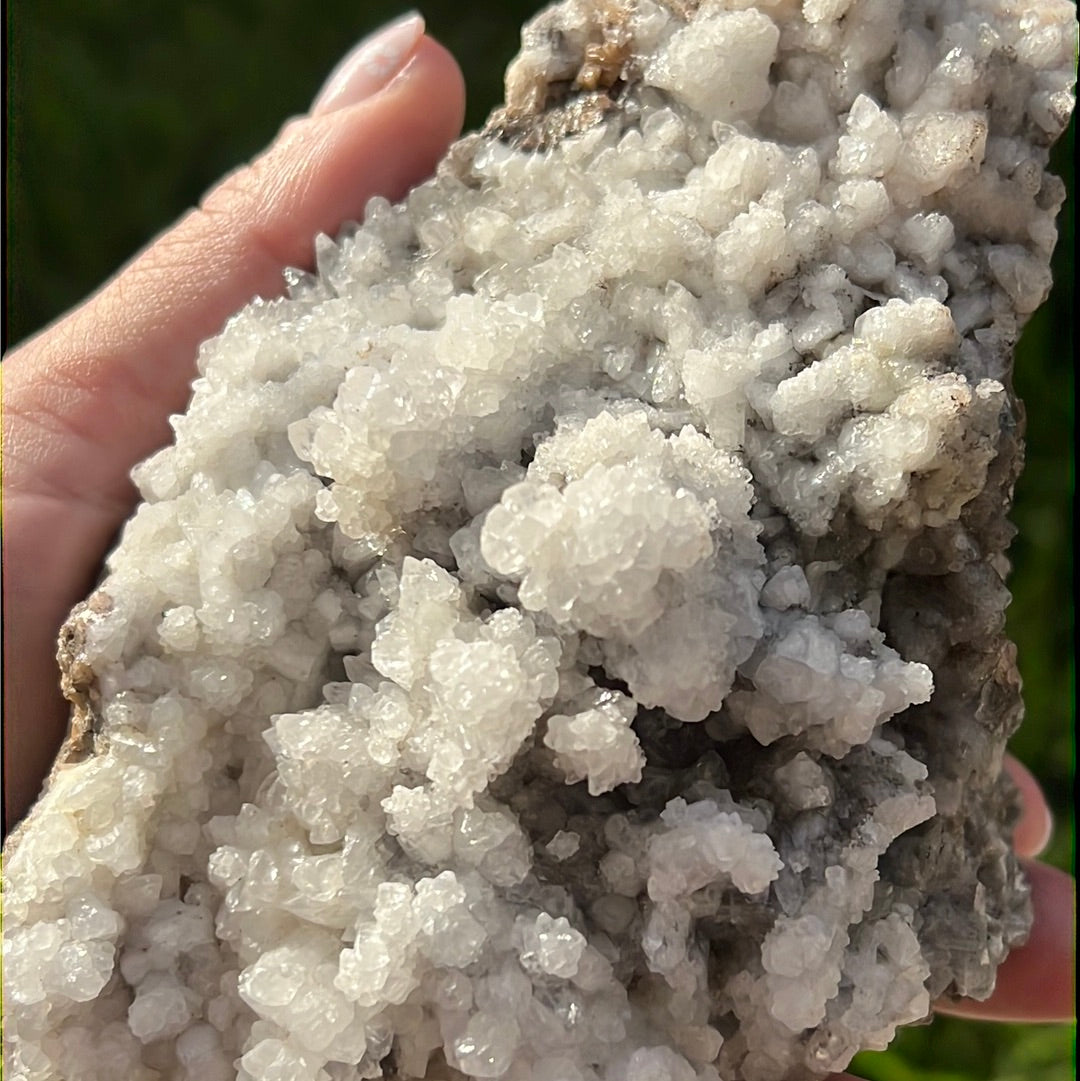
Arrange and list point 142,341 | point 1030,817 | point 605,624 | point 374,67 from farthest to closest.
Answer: point 1030,817, point 374,67, point 142,341, point 605,624

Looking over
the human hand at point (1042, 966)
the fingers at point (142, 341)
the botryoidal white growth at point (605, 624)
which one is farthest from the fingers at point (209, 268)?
the human hand at point (1042, 966)

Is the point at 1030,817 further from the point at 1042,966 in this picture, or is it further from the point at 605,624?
the point at 605,624

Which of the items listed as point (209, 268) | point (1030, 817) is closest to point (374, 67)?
point (209, 268)

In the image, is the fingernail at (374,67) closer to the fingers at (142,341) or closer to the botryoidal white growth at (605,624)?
the fingers at (142,341)

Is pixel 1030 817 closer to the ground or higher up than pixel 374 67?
closer to the ground

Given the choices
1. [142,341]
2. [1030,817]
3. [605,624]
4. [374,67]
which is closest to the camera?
[605,624]

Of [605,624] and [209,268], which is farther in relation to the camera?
[209,268]

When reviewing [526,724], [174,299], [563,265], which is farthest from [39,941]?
[174,299]
